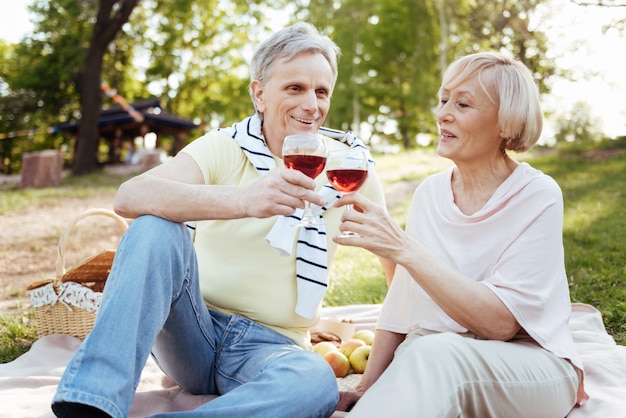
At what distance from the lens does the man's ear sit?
127 inches

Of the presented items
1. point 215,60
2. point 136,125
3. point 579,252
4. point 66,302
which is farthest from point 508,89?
point 215,60

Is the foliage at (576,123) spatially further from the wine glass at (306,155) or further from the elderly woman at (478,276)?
the wine glass at (306,155)

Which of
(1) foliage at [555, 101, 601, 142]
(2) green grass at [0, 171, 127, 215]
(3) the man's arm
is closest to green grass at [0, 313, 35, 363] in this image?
(3) the man's arm

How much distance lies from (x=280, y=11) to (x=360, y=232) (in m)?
30.9

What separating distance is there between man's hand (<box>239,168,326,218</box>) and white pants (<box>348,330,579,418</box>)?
2.22 feet

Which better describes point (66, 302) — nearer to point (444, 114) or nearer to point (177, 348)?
point (177, 348)

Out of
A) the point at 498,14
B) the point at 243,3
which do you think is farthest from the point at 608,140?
the point at 243,3

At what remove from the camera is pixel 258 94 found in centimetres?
327

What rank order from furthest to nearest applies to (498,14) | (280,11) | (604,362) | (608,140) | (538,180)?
(280,11) → (498,14) → (608,140) → (604,362) → (538,180)

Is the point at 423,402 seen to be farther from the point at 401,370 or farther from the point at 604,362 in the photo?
the point at 604,362

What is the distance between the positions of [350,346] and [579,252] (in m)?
3.60

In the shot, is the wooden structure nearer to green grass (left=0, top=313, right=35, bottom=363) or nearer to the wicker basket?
green grass (left=0, top=313, right=35, bottom=363)

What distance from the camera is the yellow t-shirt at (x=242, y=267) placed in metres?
2.93

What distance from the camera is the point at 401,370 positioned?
2.21 metres
